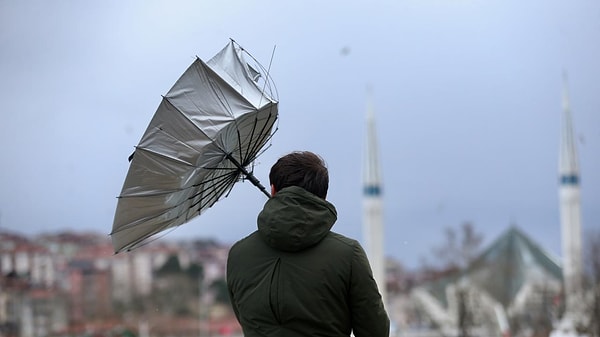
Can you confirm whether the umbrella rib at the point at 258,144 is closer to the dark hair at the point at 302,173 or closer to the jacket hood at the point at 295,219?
the dark hair at the point at 302,173

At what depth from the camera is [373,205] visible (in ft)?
261

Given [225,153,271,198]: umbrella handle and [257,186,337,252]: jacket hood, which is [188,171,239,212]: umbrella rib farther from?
[257,186,337,252]: jacket hood

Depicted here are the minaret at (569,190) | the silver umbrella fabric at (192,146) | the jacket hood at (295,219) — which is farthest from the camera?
the minaret at (569,190)

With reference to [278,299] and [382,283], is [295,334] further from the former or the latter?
[382,283]

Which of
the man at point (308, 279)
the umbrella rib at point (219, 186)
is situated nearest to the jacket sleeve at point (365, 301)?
the man at point (308, 279)

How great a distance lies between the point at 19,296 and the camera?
156ft

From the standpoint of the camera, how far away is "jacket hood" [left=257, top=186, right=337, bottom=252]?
2.77m

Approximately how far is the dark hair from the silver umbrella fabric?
0.38 meters

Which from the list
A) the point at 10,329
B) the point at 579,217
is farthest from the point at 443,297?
the point at 10,329

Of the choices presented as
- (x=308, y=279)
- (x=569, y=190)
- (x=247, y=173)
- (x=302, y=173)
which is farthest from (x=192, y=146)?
(x=569, y=190)

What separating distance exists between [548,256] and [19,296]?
41.2m

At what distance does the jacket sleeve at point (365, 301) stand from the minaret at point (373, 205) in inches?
2922

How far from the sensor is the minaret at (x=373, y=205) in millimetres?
77562

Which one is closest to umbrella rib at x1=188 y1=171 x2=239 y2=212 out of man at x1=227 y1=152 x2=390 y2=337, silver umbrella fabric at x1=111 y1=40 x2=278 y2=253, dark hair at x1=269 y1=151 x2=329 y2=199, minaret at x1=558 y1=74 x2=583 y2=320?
silver umbrella fabric at x1=111 y1=40 x2=278 y2=253
